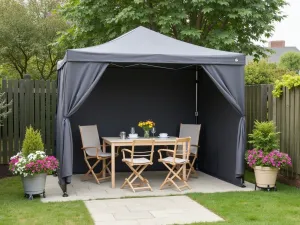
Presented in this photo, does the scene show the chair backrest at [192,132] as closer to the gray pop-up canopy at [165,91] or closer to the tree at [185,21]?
the gray pop-up canopy at [165,91]

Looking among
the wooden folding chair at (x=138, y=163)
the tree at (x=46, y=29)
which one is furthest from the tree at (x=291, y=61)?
the wooden folding chair at (x=138, y=163)

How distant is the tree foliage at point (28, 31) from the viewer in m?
14.8

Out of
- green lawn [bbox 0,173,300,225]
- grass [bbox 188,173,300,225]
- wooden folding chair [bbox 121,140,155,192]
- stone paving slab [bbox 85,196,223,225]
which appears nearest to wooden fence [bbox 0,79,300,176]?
grass [bbox 188,173,300,225]

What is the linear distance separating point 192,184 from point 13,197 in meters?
2.84

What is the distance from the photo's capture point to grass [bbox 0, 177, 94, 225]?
15.8 feet

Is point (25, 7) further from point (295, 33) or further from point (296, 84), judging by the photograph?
point (295, 33)

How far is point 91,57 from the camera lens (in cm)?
617

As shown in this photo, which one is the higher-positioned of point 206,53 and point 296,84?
point 206,53

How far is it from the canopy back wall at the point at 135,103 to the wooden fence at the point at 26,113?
542 mm

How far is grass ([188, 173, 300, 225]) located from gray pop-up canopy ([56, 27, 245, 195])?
0.71 metres

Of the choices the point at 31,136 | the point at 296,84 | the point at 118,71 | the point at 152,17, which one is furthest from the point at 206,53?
the point at 152,17

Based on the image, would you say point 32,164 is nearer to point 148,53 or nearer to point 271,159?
point 148,53

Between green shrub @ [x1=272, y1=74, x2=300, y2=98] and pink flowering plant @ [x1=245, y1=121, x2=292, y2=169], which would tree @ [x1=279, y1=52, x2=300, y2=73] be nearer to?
green shrub @ [x1=272, y1=74, x2=300, y2=98]

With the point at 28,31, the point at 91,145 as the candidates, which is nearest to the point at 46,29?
the point at 28,31
